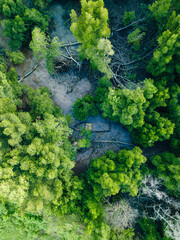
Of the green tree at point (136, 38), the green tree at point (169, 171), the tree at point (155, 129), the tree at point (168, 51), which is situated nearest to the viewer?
the tree at point (168, 51)

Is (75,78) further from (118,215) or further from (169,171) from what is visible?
(118,215)

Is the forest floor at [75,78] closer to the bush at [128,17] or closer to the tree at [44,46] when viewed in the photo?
the bush at [128,17]

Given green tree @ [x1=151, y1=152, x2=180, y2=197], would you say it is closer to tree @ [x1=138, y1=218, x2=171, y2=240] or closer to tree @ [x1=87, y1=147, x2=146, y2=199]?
tree @ [x1=87, y1=147, x2=146, y2=199]

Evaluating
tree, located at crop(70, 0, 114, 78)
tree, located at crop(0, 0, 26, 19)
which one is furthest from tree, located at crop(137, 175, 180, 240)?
tree, located at crop(0, 0, 26, 19)

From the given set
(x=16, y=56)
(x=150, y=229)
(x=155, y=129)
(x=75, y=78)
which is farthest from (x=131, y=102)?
(x=16, y=56)

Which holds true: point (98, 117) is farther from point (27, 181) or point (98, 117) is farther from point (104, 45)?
point (27, 181)

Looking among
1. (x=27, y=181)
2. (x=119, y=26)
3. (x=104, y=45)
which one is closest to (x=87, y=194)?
(x=27, y=181)

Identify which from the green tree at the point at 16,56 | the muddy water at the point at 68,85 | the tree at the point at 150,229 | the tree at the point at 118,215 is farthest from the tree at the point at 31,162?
the tree at the point at 150,229
